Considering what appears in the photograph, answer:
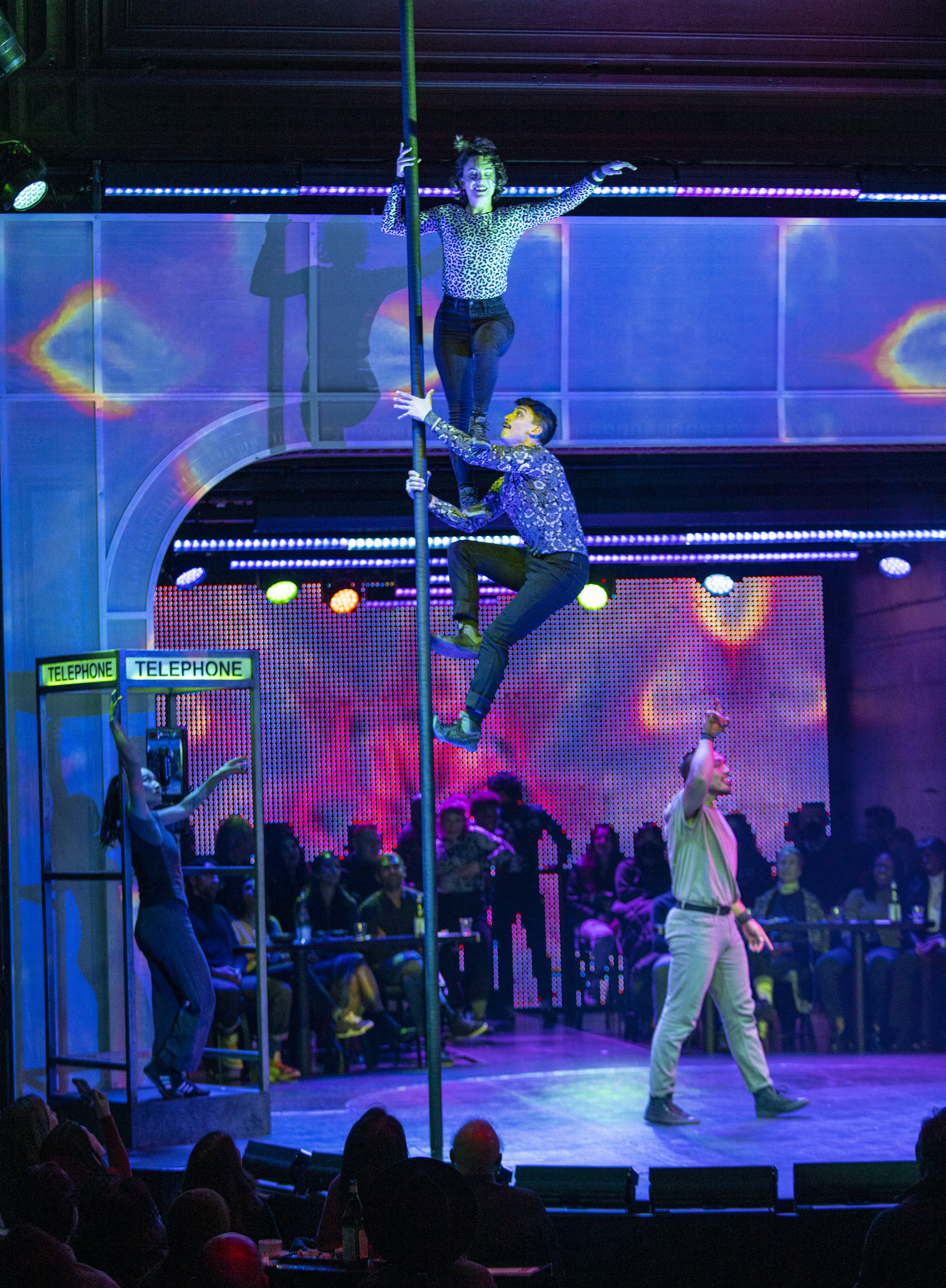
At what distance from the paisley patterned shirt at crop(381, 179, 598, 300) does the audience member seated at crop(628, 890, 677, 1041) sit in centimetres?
452

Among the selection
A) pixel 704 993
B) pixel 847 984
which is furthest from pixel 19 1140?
pixel 847 984

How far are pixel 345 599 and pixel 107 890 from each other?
506cm

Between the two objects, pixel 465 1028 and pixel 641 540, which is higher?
pixel 641 540

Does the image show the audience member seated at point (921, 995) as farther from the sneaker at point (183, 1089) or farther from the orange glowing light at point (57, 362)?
the orange glowing light at point (57, 362)

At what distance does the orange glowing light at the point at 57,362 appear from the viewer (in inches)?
272

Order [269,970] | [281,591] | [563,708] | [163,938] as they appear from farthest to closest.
Result: [563,708] → [281,591] → [269,970] → [163,938]

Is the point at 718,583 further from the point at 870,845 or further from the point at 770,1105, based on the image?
the point at 770,1105

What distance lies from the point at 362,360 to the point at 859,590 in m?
7.12

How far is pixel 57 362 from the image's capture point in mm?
6918

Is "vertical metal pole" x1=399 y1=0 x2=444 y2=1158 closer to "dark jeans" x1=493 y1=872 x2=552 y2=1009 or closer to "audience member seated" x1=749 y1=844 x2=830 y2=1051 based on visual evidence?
"audience member seated" x1=749 y1=844 x2=830 y2=1051

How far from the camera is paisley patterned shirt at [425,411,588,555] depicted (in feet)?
17.9

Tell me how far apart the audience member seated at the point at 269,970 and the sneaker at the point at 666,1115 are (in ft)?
8.37

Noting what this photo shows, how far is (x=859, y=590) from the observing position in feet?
42.4

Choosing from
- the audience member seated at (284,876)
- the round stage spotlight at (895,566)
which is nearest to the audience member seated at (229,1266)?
the audience member seated at (284,876)
